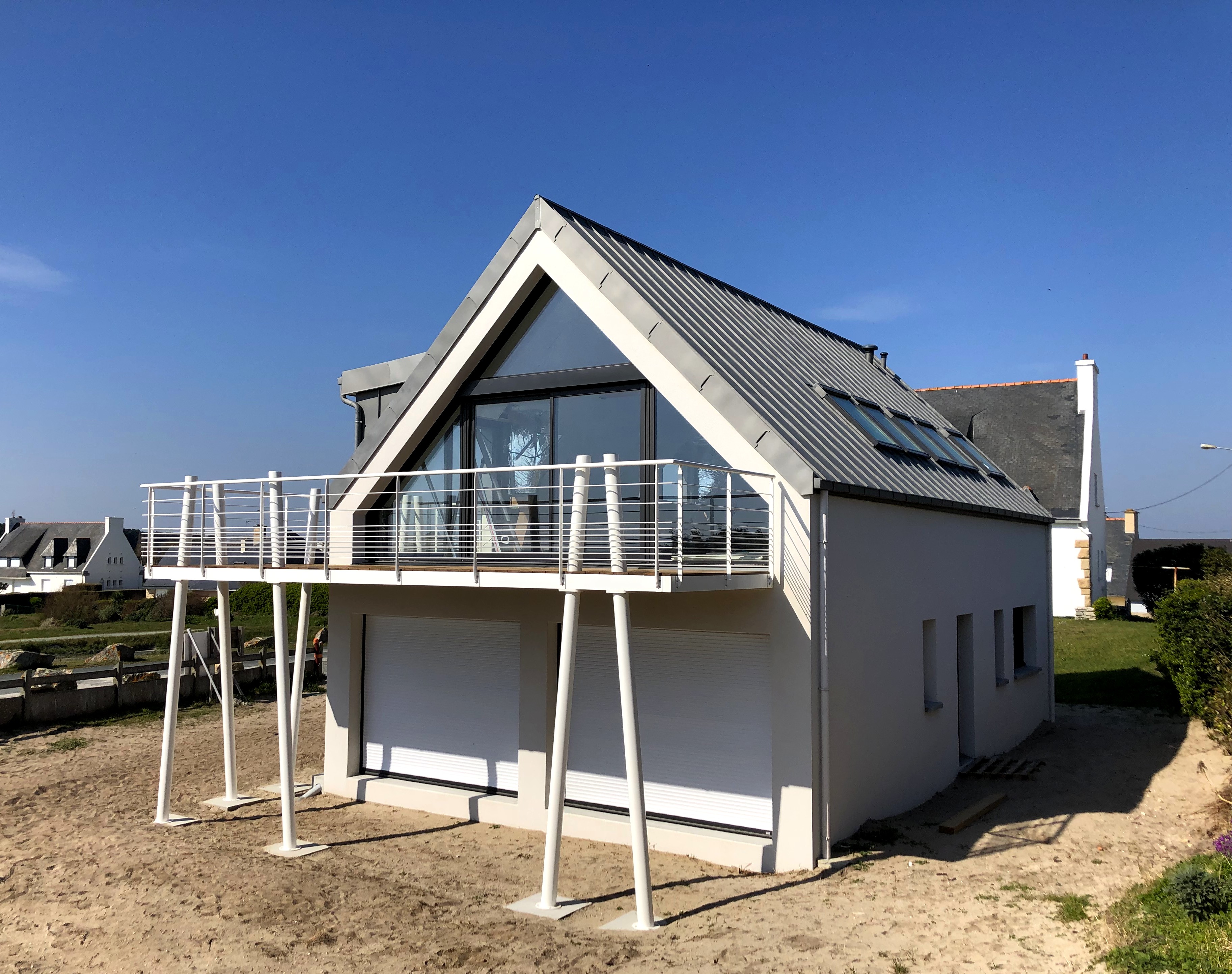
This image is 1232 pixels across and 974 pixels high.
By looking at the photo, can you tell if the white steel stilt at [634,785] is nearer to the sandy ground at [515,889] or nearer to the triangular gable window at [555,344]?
the sandy ground at [515,889]

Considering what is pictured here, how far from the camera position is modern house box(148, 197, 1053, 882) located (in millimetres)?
8875

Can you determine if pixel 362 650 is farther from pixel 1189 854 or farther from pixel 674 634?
pixel 1189 854

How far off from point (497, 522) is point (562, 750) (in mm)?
3746

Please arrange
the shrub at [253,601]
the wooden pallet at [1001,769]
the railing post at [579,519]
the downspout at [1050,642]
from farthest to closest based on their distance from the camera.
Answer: the shrub at [253,601] < the downspout at [1050,642] < the wooden pallet at [1001,769] < the railing post at [579,519]

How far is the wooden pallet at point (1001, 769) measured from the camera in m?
12.2

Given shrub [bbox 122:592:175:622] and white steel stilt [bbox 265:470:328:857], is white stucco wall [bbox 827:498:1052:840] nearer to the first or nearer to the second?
white steel stilt [bbox 265:470:328:857]

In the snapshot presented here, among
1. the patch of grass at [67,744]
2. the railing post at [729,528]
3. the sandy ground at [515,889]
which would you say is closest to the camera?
the sandy ground at [515,889]

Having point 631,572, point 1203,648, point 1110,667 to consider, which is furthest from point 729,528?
point 1110,667

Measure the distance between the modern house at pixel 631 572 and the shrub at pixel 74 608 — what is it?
33740mm

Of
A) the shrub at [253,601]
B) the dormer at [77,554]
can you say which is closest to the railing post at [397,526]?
the shrub at [253,601]

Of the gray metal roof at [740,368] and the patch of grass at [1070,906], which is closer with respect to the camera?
the patch of grass at [1070,906]

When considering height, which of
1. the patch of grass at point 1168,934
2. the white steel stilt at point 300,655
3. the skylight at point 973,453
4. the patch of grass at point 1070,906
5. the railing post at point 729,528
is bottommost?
the patch of grass at point 1070,906

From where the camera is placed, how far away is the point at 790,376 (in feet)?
39.3

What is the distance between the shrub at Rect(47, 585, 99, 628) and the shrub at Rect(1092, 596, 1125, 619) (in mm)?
40139
